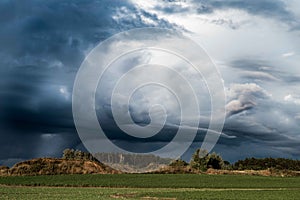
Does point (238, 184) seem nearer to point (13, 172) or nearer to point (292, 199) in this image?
point (292, 199)

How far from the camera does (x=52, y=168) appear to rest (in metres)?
120

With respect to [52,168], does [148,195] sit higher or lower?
lower

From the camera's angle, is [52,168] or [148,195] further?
[52,168]

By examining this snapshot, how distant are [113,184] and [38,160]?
44599mm

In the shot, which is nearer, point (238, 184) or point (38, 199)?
point (38, 199)

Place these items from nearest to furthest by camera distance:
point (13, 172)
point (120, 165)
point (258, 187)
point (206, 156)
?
point (258, 187)
point (13, 172)
point (120, 165)
point (206, 156)

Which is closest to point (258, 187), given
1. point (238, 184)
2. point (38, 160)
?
point (238, 184)

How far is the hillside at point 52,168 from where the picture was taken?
118 metres

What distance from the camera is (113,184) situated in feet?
279

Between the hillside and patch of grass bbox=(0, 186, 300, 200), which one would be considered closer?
patch of grass bbox=(0, 186, 300, 200)

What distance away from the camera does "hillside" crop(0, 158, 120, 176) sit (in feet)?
389

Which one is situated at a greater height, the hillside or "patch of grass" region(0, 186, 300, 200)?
the hillside

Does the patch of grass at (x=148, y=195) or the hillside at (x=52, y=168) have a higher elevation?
the hillside at (x=52, y=168)

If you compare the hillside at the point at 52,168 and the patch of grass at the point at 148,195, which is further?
the hillside at the point at 52,168
